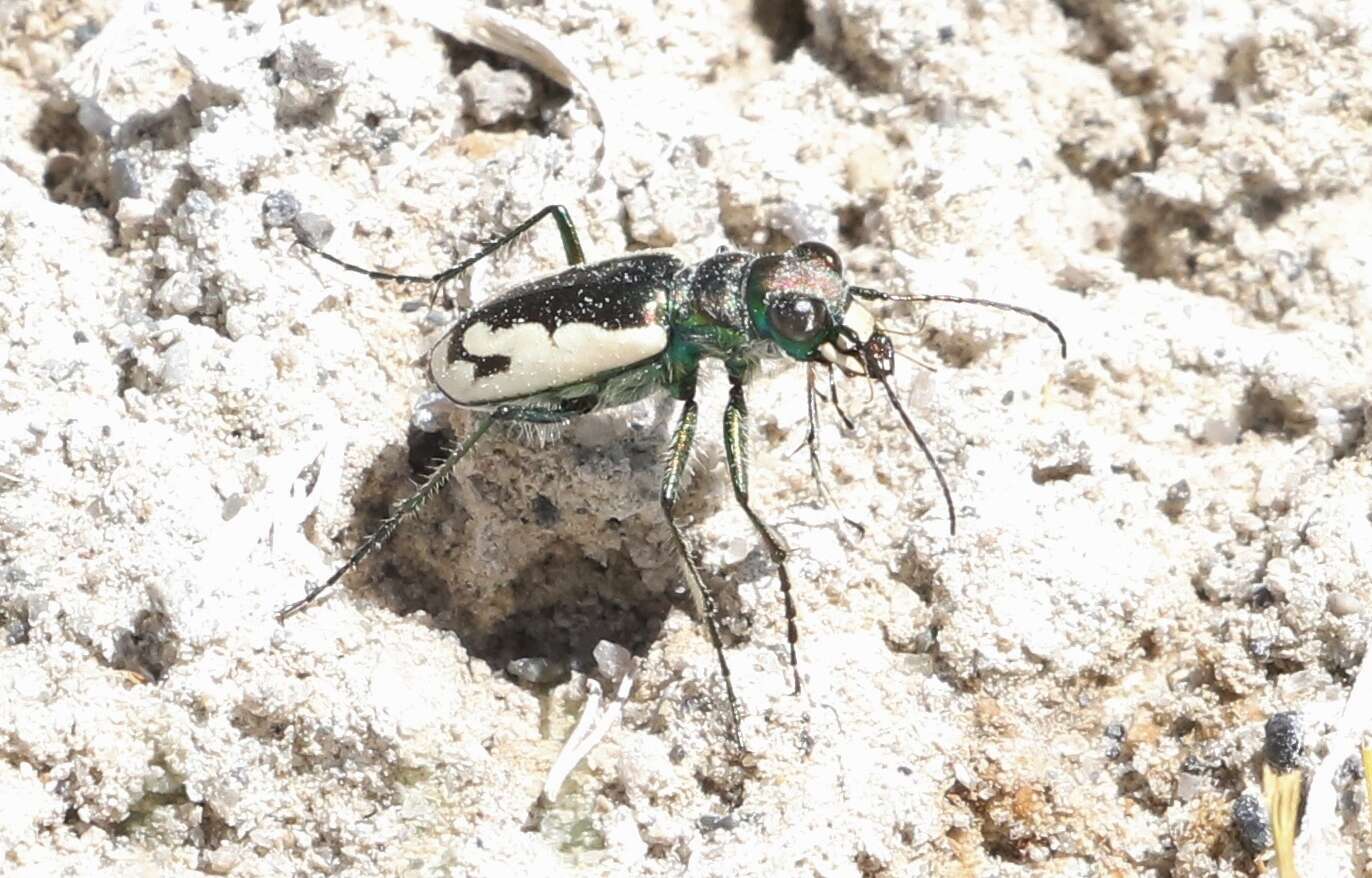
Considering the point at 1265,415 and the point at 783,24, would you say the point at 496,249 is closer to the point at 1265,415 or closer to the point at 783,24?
the point at 783,24

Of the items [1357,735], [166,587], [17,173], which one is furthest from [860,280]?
[17,173]

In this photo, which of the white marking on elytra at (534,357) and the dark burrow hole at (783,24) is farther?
the dark burrow hole at (783,24)

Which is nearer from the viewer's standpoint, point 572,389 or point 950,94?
point 572,389

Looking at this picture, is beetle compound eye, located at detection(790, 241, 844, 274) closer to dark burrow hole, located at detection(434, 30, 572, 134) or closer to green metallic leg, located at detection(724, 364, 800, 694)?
green metallic leg, located at detection(724, 364, 800, 694)

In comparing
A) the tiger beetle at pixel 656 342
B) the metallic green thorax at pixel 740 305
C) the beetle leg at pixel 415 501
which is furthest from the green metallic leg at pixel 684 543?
the beetle leg at pixel 415 501

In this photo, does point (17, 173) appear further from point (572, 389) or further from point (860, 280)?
point (860, 280)

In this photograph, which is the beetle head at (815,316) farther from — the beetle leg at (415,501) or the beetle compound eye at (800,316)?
the beetle leg at (415,501)

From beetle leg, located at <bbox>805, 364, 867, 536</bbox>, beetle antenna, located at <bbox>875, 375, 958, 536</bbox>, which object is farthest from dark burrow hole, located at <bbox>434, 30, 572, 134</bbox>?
beetle antenna, located at <bbox>875, 375, 958, 536</bbox>
